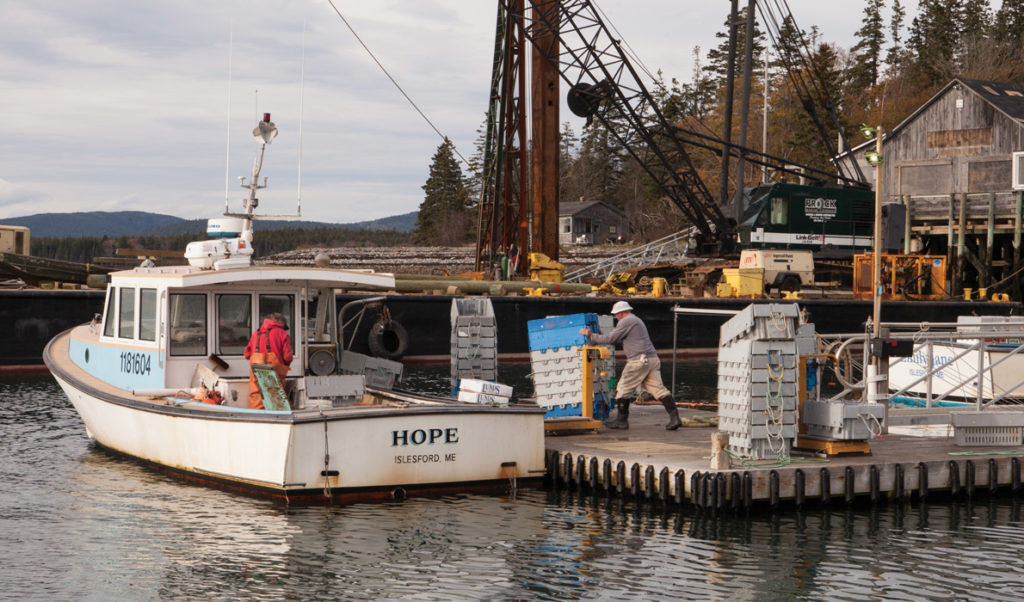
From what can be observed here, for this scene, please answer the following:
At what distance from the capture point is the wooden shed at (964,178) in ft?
141

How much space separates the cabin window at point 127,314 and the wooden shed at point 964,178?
34.1 metres

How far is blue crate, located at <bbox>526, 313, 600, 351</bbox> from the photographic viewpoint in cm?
1467

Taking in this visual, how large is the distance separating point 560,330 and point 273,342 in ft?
13.5

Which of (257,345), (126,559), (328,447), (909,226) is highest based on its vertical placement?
(909,226)

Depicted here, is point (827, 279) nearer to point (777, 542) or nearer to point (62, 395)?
point (62, 395)

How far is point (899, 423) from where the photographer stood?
1406cm

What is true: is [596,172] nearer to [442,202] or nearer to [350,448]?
[442,202]

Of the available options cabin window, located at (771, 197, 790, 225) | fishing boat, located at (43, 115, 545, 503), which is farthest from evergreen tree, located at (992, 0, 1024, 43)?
fishing boat, located at (43, 115, 545, 503)

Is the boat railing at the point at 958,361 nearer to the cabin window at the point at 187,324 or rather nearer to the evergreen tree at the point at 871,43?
the cabin window at the point at 187,324

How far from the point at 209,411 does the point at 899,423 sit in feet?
29.4

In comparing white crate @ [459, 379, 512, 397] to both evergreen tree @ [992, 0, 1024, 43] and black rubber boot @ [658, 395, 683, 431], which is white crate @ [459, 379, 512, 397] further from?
evergreen tree @ [992, 0, 1024, 43]

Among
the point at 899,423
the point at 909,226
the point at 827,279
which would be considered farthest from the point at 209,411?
the point at 909,226

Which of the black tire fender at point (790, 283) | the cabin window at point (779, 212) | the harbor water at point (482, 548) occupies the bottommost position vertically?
the harbor water at point (482, 548)

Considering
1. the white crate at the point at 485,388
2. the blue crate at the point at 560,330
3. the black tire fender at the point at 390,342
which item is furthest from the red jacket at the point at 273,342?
the black tire fender at the point at 390,342
